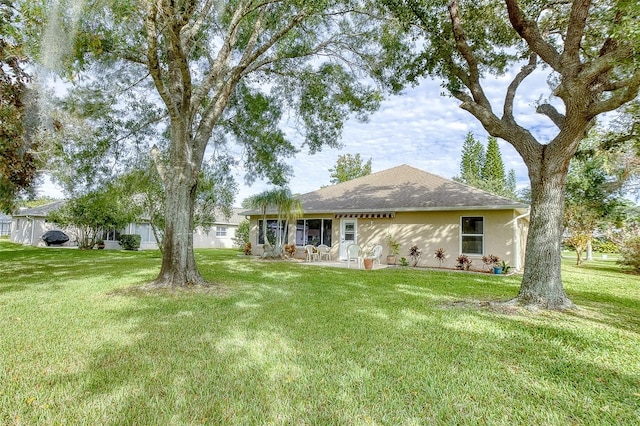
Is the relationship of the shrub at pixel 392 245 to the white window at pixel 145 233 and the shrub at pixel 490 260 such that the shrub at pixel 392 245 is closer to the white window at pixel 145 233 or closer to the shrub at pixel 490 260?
the shrub at pixel 490 260

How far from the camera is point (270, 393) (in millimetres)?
2951

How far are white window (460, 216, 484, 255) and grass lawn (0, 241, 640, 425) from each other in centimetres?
645

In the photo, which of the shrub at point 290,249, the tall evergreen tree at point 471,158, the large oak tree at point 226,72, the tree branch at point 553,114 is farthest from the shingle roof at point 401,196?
the tall evergreen tree at point 471,158

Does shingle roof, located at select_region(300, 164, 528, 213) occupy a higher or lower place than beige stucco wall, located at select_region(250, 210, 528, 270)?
higher

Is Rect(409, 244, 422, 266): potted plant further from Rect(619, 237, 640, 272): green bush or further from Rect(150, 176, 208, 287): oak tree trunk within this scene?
Rect(619, 237, 640, 272): green bush

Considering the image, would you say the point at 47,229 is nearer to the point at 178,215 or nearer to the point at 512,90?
the point at 178,215

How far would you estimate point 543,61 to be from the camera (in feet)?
25.4

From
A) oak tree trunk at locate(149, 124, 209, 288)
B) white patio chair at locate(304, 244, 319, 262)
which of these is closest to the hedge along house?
white patio chair at locate(304, 244, 319, 262)

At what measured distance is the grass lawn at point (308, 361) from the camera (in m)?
2.70

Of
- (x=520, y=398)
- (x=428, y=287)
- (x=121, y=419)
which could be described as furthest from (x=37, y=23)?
(x=428, y=287)

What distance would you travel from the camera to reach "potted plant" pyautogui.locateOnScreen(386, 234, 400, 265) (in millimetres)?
15219

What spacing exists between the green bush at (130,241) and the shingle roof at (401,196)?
553 inches

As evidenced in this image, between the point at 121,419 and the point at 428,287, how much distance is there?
7897 mm

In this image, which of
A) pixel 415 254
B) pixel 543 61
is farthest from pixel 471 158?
pixel 543 61
